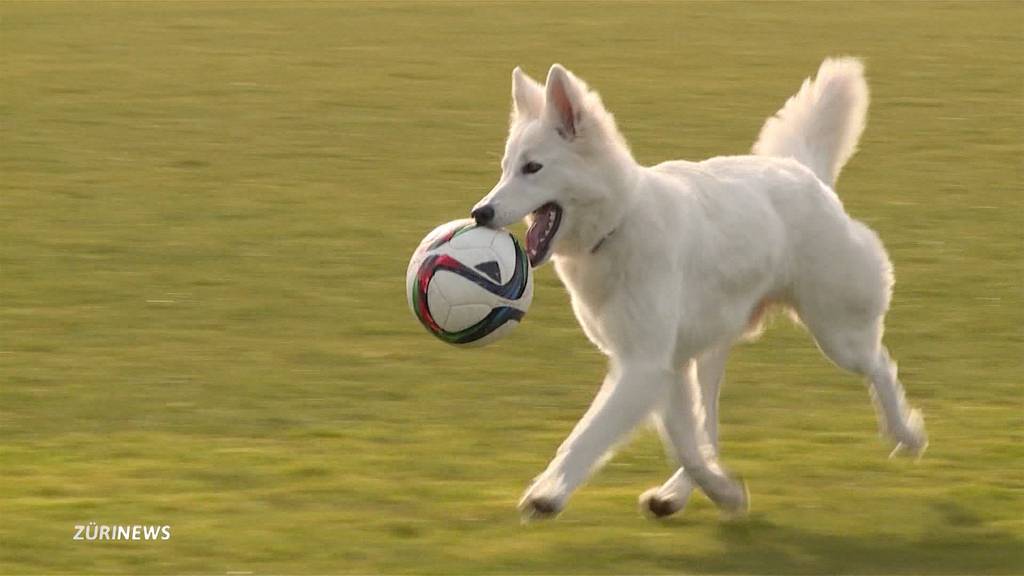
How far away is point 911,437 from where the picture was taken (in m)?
7.79

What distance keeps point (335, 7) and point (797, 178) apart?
18166 mm

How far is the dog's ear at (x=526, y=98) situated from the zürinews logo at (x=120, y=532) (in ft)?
6.93

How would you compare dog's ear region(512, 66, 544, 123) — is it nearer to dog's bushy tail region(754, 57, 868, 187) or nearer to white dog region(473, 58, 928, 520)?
white dog region(473, 58, 928, 520)

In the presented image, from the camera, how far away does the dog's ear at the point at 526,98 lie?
6.95 metres

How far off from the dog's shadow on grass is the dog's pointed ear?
1687mm

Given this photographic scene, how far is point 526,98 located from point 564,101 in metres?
0.24

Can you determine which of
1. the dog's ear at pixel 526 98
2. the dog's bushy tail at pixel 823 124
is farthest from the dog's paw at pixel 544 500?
the dog's bushy tail at pixel 823 124

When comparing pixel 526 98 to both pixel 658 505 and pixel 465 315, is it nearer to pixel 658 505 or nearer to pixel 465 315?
pixel 465 315

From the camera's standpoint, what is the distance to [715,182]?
24.3 feet

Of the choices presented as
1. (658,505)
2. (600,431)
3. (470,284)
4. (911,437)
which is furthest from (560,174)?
(911,437)

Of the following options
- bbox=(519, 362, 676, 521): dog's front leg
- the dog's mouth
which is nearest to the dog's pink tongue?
the dog's mouth

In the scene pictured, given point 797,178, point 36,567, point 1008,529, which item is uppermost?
point 797,178

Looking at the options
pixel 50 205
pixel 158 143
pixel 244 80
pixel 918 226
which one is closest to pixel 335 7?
pixel 244 80

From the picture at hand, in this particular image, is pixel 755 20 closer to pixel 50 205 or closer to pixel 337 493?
pixel 50 205
